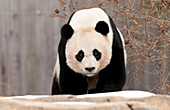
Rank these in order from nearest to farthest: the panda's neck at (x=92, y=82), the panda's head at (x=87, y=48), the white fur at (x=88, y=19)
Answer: the panda's head at (x=87, y=48)
the white fur at (x=88, y=19)
the panda's neck at (x=92, y=82)

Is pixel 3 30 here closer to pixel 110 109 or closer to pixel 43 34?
pixel 43 34

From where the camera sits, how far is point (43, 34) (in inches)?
179

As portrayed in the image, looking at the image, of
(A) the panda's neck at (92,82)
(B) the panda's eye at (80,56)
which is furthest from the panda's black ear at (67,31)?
(A) the panda's neck at (92,82)

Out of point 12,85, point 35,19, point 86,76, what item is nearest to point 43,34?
point 35,19

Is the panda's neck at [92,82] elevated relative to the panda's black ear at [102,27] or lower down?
lower down

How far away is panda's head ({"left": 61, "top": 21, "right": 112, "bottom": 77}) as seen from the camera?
2.70 meters

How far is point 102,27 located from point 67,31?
0.34 m

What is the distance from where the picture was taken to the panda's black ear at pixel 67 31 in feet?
9.18

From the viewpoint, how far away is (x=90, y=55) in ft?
8.86

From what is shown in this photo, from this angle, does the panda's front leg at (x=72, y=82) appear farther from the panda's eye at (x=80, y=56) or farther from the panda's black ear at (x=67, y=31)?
the panda's black ear at (x=67, y=31)

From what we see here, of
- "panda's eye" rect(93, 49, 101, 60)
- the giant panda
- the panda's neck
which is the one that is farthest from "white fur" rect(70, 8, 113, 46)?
the panda's neck

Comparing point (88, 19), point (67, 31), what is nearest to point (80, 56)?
point (67, 31)

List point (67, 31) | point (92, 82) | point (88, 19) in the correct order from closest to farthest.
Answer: point (67, 31), point (88, 19), point (92, 82)

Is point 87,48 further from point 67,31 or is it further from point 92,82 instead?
point 92,82
